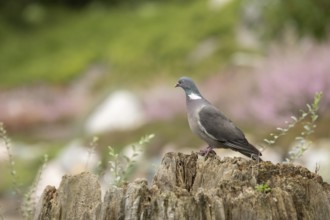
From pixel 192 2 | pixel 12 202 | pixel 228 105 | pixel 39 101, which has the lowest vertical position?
pixel 12 202

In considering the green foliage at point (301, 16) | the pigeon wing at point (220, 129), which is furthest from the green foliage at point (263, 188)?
the green foliage at point (301, 16)

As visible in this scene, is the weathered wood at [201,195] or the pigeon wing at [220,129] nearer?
the weathered wood at [201,195]

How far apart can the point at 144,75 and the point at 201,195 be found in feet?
72.9

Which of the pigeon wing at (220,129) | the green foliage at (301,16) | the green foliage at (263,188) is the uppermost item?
the green foliage at (301,16)

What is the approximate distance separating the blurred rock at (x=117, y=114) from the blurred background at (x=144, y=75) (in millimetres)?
36

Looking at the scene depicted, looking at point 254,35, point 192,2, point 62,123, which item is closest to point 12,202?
point 62,123

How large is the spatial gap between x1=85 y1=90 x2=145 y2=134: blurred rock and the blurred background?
0.12 feet

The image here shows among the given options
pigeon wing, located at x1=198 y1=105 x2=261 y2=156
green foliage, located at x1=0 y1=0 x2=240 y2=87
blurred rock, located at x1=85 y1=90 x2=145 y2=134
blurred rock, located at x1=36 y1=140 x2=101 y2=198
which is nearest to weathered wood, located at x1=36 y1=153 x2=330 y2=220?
pigeon wing, located at x1=198 y1=105 x2=261 y2=156

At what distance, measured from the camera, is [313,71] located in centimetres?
1770

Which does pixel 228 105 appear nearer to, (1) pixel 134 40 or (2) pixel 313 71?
(2) pixel 313 71

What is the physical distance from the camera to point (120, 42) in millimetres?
32031

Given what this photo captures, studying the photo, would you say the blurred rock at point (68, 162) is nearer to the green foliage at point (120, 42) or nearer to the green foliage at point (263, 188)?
the green foliage at point (120, 42)

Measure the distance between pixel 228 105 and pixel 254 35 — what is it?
6.92m

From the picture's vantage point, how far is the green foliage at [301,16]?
21359mm
